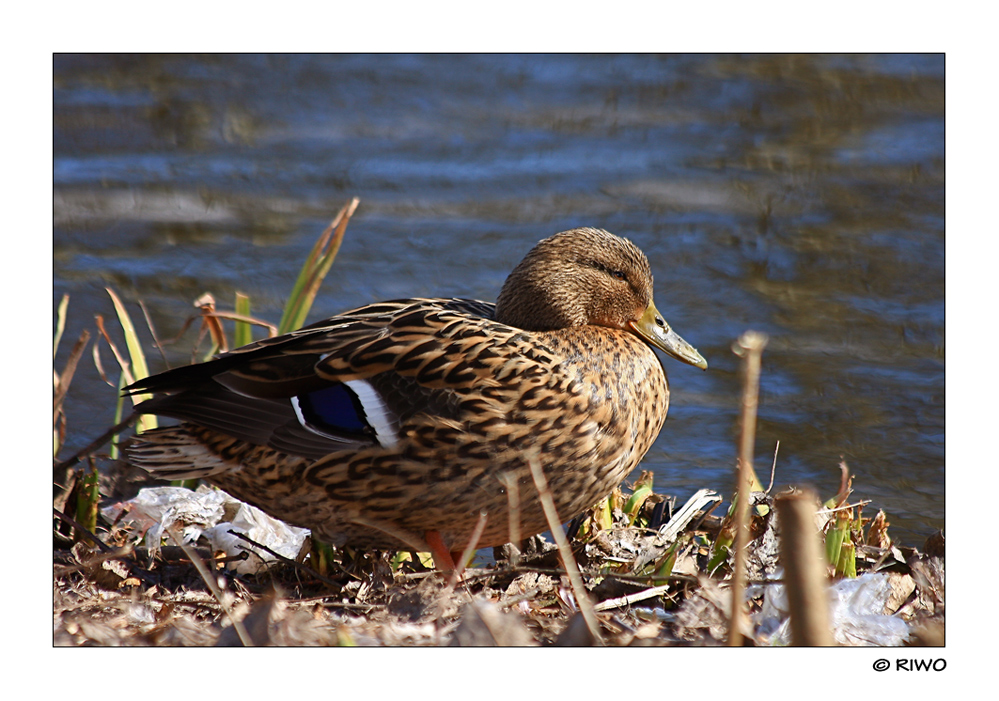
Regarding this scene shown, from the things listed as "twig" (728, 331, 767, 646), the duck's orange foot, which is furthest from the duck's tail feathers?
"twig" (728, 331, 767, 646)

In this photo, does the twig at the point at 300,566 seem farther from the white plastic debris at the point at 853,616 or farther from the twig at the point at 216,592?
the white plastic debris at the point at 853,616

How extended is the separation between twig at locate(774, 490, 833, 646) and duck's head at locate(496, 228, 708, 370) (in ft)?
6.87

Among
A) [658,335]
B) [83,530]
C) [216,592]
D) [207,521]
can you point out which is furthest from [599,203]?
[216,592]

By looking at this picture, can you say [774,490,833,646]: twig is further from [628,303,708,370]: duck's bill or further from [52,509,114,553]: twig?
[52,509,114,553]: twig

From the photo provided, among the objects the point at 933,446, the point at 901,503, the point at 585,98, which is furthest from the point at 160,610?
the point at 585,98

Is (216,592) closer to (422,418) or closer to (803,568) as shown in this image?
(422,418)

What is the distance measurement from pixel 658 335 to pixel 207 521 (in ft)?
5.91

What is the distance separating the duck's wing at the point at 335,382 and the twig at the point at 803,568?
180cm

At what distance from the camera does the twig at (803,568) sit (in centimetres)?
146

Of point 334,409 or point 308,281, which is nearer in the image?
point 334,409

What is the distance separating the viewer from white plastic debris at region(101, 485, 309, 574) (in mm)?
3891

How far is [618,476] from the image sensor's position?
3.46 m

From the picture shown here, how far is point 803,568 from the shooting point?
150cm

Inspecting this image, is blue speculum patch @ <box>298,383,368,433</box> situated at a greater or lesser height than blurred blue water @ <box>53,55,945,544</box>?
lesser
